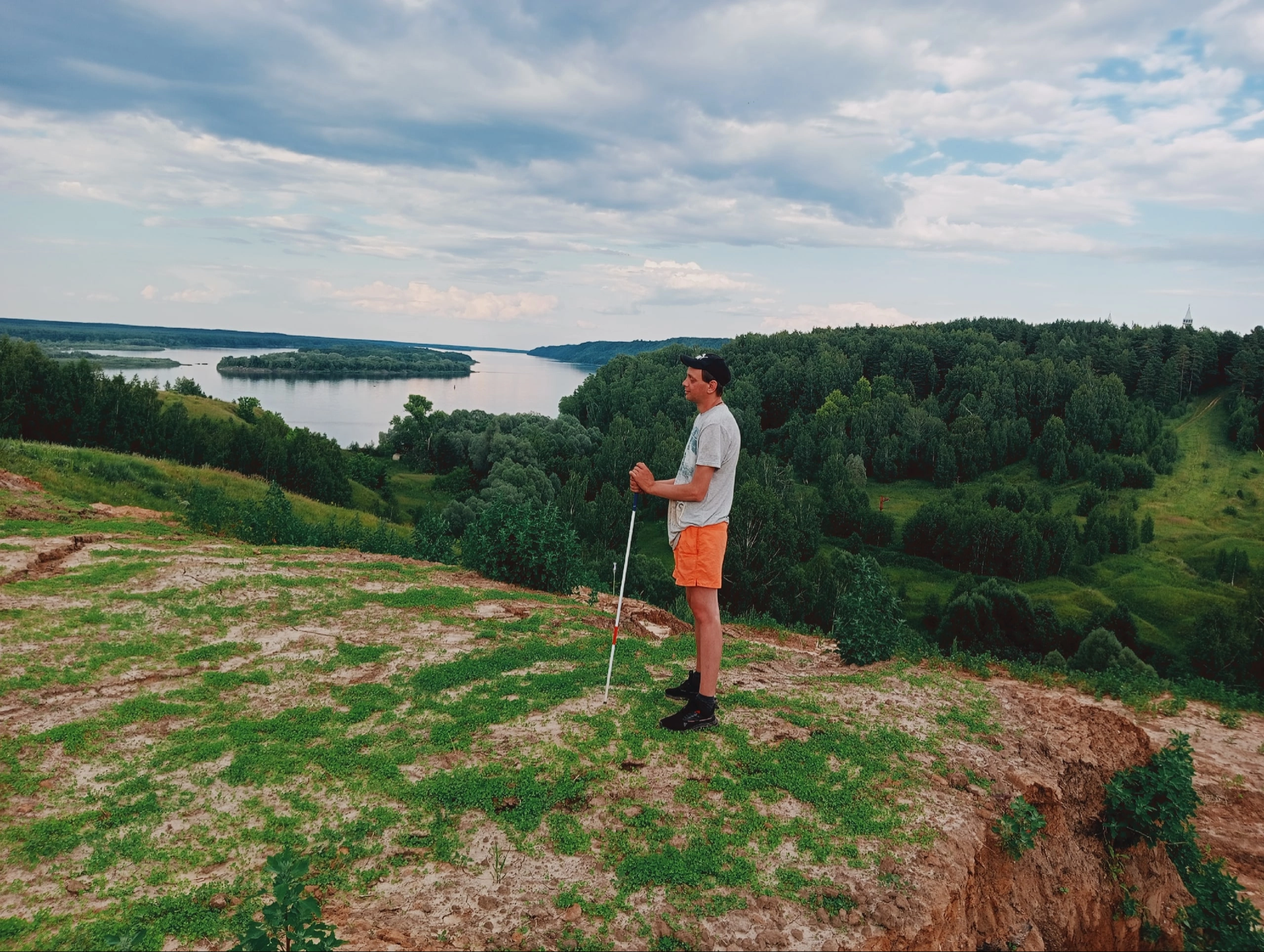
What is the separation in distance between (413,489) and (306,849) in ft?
269

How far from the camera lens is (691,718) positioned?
6.04 meters

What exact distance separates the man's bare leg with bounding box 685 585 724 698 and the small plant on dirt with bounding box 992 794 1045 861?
234 cm

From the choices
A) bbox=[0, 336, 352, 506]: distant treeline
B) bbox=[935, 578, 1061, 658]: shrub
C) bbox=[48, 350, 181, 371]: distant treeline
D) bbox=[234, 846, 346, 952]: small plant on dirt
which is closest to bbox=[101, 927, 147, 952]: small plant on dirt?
bbox=[234, 846, 346, 952]: small plant on dirt

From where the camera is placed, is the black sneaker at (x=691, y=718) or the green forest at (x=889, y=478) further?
the green forest at (x=889, y=478)

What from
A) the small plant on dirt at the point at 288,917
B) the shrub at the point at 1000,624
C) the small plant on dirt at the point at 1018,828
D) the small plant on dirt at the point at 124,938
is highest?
the small plant on dirt at the point at 288,917

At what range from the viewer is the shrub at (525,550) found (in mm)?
11984

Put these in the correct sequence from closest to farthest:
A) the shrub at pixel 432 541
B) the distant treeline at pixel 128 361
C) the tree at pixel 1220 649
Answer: the shrub at pixel 432 541 < the tree at pixel 1220 649 < the distant treeline at pixel 128 361

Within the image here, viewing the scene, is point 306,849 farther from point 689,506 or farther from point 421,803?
point 689,506

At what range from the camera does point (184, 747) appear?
5.70 metres

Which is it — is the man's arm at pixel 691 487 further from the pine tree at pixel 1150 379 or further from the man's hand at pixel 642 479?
the pine tree at pixel 1150 379

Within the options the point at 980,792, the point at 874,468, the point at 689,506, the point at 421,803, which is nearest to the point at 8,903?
the point at 421,803

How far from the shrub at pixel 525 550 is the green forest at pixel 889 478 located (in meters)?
0.04

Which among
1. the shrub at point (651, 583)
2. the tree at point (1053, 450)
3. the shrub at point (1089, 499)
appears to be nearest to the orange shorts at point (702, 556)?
Answer: the shrub at point (651, 583)

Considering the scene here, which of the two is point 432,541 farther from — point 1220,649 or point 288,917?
point 1220,649
